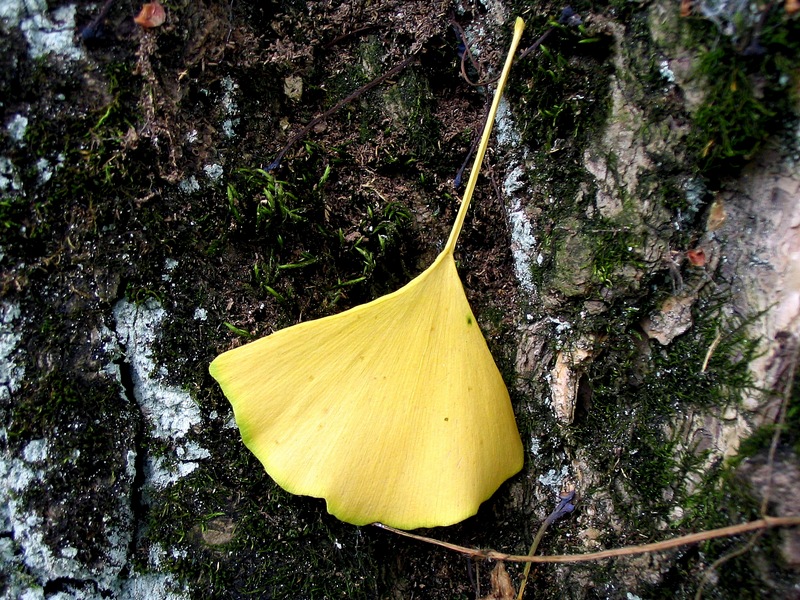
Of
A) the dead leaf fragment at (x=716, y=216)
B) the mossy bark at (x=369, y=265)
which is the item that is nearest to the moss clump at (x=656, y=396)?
the mossy bark at (x=369, y=265)

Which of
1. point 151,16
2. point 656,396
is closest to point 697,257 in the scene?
point 656,396

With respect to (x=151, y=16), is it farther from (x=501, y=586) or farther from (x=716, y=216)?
(x=501, y=586)

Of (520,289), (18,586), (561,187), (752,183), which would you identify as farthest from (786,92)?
(18,586)

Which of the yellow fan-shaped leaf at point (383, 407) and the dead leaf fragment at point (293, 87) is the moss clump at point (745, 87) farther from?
the dead leaf fragment at point (293, 87)

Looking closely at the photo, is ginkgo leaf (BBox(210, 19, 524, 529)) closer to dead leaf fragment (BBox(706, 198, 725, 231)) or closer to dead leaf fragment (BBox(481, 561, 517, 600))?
dead leaf fragment (BBox(481, 561, 517, 600))

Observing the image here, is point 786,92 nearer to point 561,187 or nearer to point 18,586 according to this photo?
point 561,187

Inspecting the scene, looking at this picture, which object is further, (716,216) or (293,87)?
(293,87)
